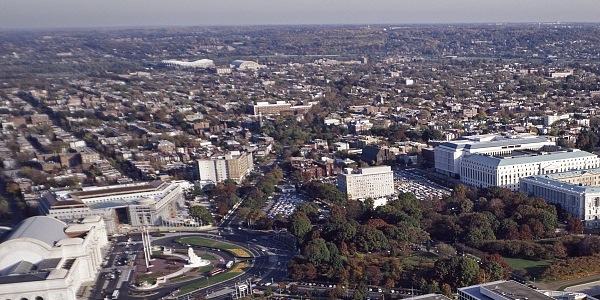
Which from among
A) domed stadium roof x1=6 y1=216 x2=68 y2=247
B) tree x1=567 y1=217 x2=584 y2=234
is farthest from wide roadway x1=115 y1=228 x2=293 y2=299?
tree x1=567 y1=217 x2=584 y2=234

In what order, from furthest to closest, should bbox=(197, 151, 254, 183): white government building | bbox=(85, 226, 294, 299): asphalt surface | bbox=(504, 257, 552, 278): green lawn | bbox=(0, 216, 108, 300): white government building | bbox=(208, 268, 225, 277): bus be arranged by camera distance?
bbox=(197, 151, 254, 183): white government building, bbox=(208, 268, 225, 277): bus, bbox=(85, 226, 294, 299): asphalt surface, bbox=(504, 257, 552, 278): green lawn, bbox=(0, 216, 108, 300): white government building

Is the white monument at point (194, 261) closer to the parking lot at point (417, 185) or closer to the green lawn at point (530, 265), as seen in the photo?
the green lawn at point (530, 265)

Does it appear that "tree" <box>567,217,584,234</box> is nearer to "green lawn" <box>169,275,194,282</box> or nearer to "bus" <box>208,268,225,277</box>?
"bus" <box>208,268,225,277</box>

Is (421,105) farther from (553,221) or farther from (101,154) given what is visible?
(553,221)

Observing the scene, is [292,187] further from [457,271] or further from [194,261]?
[457,271]

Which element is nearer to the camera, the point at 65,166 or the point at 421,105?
the point at 65,166

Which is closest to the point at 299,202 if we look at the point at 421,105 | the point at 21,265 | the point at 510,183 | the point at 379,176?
the point at 379,176

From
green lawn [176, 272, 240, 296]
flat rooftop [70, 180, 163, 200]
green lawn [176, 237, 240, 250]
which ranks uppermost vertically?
flat rooftop [70, 180, 163, 200]

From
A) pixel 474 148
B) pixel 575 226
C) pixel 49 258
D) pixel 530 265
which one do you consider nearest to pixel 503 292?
pixel 530 265
